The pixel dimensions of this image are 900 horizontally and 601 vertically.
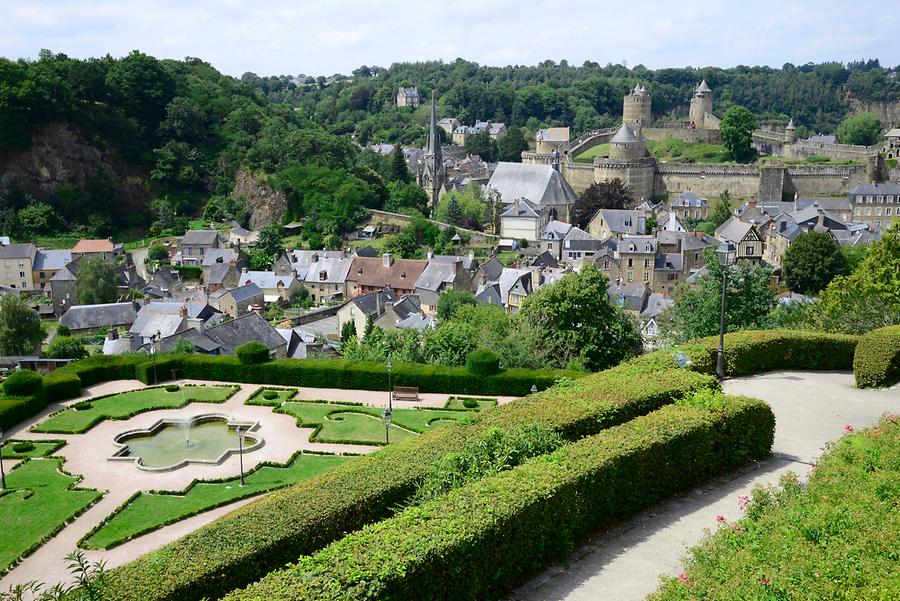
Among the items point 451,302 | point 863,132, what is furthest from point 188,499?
point 863,132

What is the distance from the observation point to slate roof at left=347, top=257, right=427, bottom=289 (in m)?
60.0

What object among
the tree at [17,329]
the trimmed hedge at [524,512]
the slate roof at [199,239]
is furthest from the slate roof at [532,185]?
the trimmed hedge at [524,512]

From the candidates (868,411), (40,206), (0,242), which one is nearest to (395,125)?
(40,206)

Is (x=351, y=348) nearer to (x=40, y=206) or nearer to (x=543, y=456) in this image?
(x=543, y=456)

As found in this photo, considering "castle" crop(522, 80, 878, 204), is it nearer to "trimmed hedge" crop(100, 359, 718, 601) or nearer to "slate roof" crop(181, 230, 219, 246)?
"slate roof" crop(181, 230, 219, 246)

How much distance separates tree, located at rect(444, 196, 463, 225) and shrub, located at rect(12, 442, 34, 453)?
183 feet

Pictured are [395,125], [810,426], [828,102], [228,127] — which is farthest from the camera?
[828,102]

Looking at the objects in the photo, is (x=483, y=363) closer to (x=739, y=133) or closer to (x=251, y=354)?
(x=251, y=354)

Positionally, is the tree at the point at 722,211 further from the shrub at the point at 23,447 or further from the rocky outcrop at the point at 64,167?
the shrub at the point at 23,447

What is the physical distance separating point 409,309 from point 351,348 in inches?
588

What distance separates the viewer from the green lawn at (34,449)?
2308cm

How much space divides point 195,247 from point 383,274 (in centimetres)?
1922

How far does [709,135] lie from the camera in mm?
93875

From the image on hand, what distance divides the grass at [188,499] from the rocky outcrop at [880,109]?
470 feet
